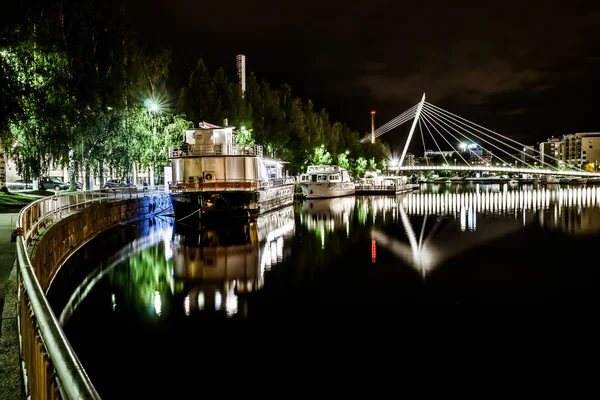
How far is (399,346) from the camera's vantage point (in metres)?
9.38

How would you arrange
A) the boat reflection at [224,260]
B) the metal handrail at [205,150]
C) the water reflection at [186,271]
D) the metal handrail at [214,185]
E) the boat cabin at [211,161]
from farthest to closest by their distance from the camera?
the metal handrail at [205,150] → the boat cabin at [211,161] → the metal handrail at [214,185] → the boat reflection at [224,260] → the water reflection at [186,271]

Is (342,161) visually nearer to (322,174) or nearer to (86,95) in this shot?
(322,174)

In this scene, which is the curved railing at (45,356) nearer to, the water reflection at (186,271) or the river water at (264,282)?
the river water at (264,282)

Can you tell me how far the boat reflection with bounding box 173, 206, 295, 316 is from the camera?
12.9m

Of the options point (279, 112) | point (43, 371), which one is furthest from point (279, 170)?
point (43, 371)

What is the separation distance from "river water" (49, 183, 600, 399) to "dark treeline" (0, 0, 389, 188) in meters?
5.95

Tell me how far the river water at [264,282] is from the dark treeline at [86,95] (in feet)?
19.5

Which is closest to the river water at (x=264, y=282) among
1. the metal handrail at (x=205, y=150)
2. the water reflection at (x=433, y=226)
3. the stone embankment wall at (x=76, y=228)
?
the water reflection at (x=433, y=226)

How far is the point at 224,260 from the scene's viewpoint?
17984 millimetres

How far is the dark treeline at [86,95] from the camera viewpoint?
22656mm

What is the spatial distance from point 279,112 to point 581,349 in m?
50.6

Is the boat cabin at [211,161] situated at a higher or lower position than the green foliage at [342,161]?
lower

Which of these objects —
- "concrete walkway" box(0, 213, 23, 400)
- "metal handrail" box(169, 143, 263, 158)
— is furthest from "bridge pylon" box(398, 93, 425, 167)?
"concrete walkway" box(0, 213, 23, 400)

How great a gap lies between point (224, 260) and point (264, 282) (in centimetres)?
371
